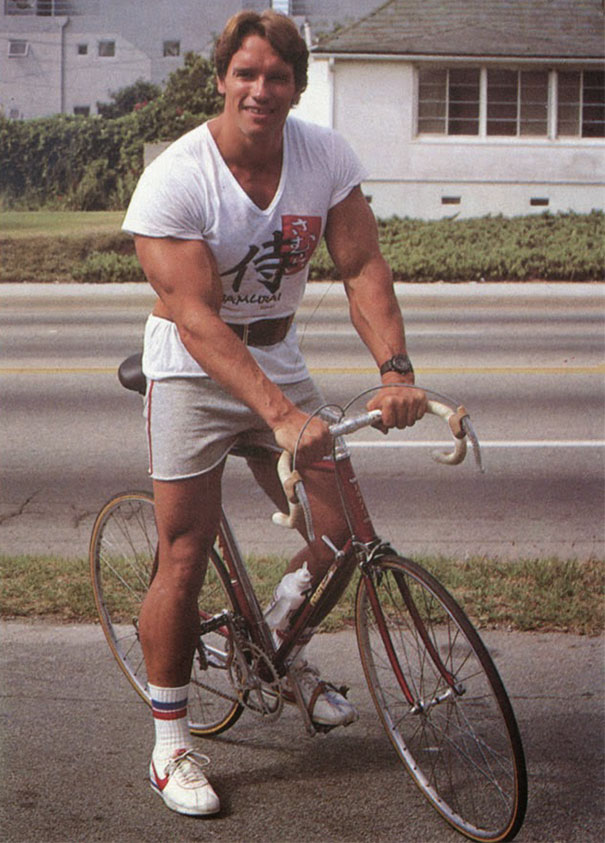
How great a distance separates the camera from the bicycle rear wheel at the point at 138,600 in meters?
3.57

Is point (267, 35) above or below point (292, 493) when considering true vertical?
above

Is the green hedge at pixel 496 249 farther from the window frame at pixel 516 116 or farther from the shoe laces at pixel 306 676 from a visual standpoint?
the shoe laces at pixel 306 676

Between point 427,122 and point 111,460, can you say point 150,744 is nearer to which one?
point 111,460

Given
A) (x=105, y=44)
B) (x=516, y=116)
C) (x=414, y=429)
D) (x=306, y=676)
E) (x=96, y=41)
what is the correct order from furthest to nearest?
1. (x=516, y=116)
2. (x=414, y=429)
3. (x=105, y=44)
4. (x=96, y=41)
5. (x=306, y=676)

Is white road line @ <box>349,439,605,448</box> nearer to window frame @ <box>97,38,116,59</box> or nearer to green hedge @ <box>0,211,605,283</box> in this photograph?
window frame @ <box>97,38,116,59</box>

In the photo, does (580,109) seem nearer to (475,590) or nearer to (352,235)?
(475,590)

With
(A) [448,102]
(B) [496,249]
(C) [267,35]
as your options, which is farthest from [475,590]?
(A) [448,102]

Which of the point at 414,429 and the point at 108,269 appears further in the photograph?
the point at 108,269

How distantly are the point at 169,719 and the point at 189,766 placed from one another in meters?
0.13

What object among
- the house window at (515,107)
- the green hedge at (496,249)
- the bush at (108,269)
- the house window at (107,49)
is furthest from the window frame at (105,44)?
the house window at (515,107)

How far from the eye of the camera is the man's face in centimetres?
296

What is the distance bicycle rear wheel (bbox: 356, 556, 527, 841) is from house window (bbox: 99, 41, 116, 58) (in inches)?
103

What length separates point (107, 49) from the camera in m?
4.91

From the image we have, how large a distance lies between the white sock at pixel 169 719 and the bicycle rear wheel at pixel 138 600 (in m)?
0.23
